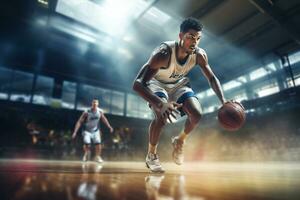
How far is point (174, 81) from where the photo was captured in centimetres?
247

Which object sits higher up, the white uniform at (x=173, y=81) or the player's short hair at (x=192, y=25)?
the player's short hair at (x=192, y=25)

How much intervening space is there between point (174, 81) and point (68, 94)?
834 centimetres

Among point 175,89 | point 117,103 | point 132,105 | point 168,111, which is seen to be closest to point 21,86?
point 117,103

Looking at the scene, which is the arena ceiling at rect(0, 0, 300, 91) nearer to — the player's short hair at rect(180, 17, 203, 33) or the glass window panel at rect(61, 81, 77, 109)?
the glass window panel at rect(61, 81, 77, 109)

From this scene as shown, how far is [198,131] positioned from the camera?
33.1 feet

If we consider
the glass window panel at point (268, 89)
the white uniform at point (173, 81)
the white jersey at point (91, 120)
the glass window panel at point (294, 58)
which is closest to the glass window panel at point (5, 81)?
the white jersey at point (91, 120)

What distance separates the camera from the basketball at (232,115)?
2.16 meters

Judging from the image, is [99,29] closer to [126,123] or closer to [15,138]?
[126,123]

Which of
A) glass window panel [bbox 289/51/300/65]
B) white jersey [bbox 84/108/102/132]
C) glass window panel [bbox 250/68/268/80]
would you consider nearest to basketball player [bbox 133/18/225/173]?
white jersey [bbox 84/108/102/132]

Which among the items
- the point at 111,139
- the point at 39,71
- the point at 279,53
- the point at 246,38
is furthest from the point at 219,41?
the point at 39,71

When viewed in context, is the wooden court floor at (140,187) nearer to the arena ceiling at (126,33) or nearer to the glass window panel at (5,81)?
the arena ceiling at (126,33)

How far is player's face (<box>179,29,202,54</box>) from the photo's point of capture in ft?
6.76

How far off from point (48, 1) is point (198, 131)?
7930 mm

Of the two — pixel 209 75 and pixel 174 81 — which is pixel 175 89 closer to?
pixel 174 81
